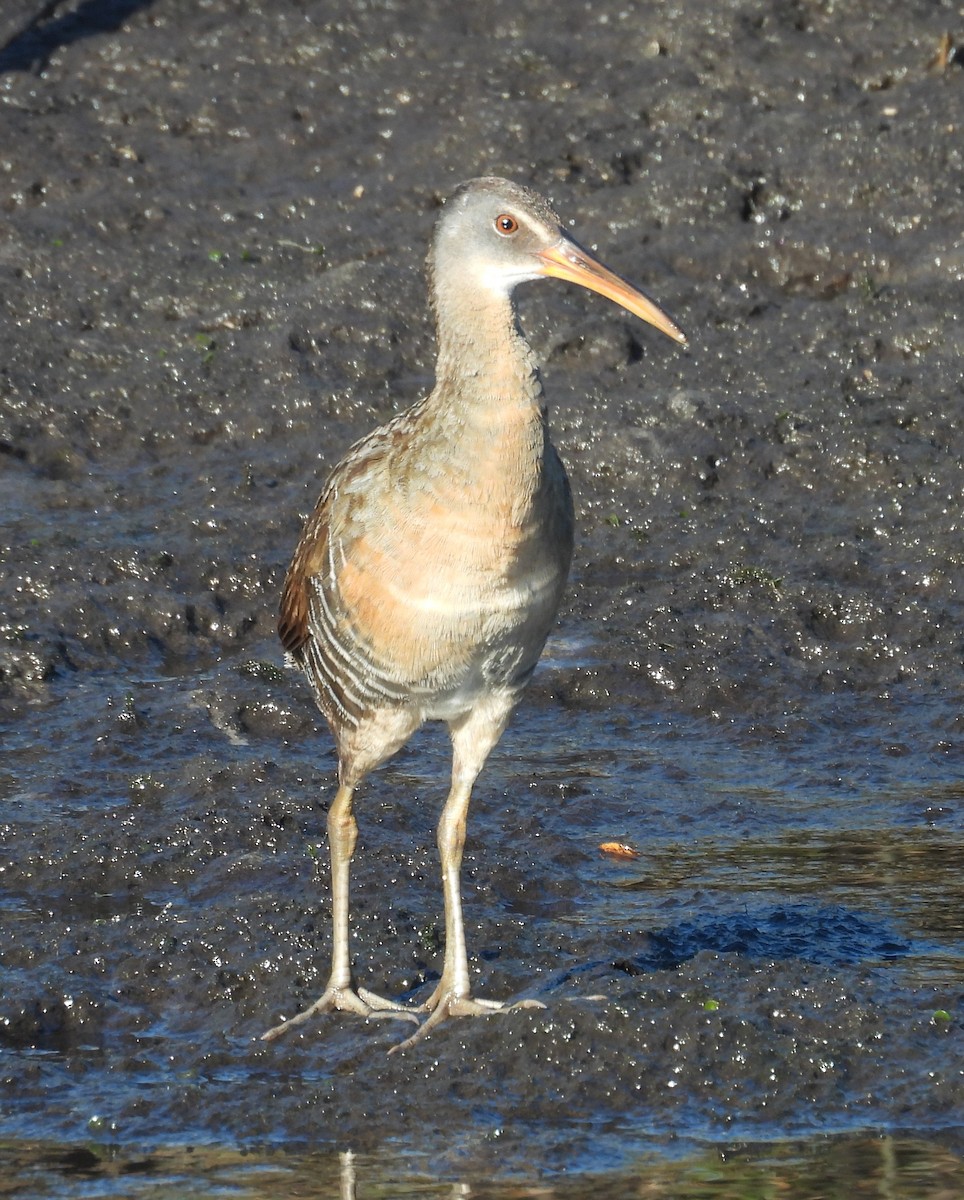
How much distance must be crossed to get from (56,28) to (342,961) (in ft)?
25.9

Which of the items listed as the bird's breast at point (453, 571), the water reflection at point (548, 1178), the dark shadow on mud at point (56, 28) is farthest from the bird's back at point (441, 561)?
the dark shadow on mud at point (56, 28)

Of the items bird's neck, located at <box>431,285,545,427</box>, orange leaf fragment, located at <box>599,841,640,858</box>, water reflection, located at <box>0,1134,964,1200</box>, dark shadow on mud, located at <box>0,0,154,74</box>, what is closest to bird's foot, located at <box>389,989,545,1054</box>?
water reflection, located at <box>0,1134,964,1200</box>

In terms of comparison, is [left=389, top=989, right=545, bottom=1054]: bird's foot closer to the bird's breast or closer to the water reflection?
the water reflection

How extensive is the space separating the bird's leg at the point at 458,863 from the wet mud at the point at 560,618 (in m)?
0.13

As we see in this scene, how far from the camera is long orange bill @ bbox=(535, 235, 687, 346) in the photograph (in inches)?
214

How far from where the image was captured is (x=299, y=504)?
349 inches

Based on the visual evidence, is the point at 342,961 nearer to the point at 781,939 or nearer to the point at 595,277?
the point at 781,939

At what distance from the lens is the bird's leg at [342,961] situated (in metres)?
5.58

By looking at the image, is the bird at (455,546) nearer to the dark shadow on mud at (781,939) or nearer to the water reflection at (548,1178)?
the water reflection at (548,1178)

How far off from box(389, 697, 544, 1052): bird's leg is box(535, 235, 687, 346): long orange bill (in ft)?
3.65

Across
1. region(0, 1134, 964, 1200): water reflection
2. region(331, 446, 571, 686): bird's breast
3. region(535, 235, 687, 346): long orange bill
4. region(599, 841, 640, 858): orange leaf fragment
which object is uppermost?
region(535, 235, 687, 346): long orange bill

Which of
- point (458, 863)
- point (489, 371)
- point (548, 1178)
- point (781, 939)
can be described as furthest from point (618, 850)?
point (489, 371)

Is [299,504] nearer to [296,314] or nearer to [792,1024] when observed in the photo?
[296,314]

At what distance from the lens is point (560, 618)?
8.34 meters
